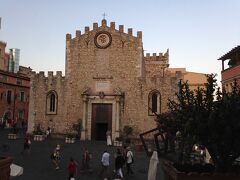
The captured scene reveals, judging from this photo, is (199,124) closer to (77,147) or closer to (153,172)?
(153,172)

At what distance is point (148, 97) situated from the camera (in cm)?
3378

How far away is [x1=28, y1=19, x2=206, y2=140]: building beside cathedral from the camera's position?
33719 millimetres

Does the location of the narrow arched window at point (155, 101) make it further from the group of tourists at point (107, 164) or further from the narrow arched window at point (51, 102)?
the group of tourists at point (107, 164)

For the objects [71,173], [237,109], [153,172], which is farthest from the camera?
[71,173]

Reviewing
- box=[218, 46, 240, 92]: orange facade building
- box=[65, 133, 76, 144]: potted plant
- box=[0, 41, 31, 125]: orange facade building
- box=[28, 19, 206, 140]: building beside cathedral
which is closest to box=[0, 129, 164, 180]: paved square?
box=[65, 133, 76, 144]: potted plant

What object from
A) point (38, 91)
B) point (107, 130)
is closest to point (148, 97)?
point (107, 130)

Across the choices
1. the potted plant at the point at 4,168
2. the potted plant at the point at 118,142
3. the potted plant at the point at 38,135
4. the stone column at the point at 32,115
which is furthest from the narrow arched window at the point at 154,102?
the potted plant at the point at 4,168

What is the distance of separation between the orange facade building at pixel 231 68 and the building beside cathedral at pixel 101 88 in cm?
500

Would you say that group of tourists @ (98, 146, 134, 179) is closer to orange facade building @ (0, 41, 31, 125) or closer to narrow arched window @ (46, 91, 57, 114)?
narrow arched window @ (46, 91, 57, 114)

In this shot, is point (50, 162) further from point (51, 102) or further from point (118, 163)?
point (51, 102)

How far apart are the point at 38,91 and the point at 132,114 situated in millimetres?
10714

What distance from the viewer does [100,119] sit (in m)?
34.3

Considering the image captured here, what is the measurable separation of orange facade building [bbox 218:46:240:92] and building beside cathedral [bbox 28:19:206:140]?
5005 mm

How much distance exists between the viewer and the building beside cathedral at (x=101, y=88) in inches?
1328
